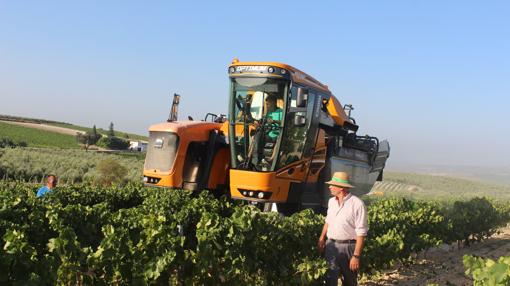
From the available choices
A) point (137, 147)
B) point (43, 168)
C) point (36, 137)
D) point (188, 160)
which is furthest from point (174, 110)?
point (137, 147)

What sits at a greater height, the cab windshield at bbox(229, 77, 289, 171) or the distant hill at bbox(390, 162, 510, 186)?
the cab windshield at bbox(229, 77, 289, 171)

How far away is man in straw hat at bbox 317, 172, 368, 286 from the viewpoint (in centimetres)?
521

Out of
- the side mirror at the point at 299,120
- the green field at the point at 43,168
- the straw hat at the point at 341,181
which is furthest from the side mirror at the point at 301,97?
the green field at the point at 43,168

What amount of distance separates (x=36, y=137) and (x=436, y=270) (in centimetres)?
5371

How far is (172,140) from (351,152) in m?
4.20

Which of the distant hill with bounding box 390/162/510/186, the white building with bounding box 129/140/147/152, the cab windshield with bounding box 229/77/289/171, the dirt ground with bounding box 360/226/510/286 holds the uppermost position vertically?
the cab windshield with bounding box 229/77/289/171

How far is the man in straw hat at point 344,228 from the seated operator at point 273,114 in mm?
3196

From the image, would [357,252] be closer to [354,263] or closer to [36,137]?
[354,263]

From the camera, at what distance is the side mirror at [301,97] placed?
847 cm

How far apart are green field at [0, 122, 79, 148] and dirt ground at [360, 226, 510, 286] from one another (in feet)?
149

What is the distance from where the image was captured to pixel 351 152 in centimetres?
1102

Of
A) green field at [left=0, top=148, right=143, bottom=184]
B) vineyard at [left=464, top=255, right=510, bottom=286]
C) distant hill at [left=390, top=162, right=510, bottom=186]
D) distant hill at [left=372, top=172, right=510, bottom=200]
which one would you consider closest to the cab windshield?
vineyard at [left=464, top=255, right=510, bottom=286]

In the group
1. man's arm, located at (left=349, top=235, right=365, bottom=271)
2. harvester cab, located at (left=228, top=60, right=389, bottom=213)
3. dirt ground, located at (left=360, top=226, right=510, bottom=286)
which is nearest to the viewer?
man's arm, located at (left=349, top=235, right=365, bottom=271)

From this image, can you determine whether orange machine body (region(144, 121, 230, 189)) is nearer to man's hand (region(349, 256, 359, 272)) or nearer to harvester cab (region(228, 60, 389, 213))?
harvester cab (region(228, 60, 389, 213))
